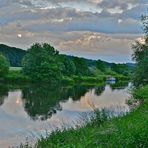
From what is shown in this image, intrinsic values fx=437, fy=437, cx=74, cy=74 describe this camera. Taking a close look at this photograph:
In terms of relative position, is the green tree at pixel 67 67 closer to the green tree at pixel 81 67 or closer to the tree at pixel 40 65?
the tree at pixel 40 65

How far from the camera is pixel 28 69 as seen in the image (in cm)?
12212

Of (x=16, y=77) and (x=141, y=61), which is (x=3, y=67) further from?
(x=141, y=61)

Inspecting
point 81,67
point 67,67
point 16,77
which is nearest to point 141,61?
point 16,77

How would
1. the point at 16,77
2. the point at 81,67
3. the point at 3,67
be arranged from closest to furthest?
the point at 16,77, the point at 3,67, the point at 81,67

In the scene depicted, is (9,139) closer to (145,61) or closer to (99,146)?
(99,146)

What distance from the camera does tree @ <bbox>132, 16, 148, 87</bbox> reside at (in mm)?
50719

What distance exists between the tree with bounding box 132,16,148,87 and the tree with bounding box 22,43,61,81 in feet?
212

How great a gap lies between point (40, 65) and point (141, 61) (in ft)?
240

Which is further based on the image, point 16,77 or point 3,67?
point 3,67

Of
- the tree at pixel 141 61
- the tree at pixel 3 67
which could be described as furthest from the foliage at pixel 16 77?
the tree at pixel 141 61

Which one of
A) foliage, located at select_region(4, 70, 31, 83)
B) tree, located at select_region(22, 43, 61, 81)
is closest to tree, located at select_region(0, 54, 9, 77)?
foliage, located at select_region(4, 70, 31, 83)

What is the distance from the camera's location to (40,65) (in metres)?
123

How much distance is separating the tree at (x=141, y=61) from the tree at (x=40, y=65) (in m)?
64.7

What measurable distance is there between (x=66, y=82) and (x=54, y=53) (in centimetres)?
1547
